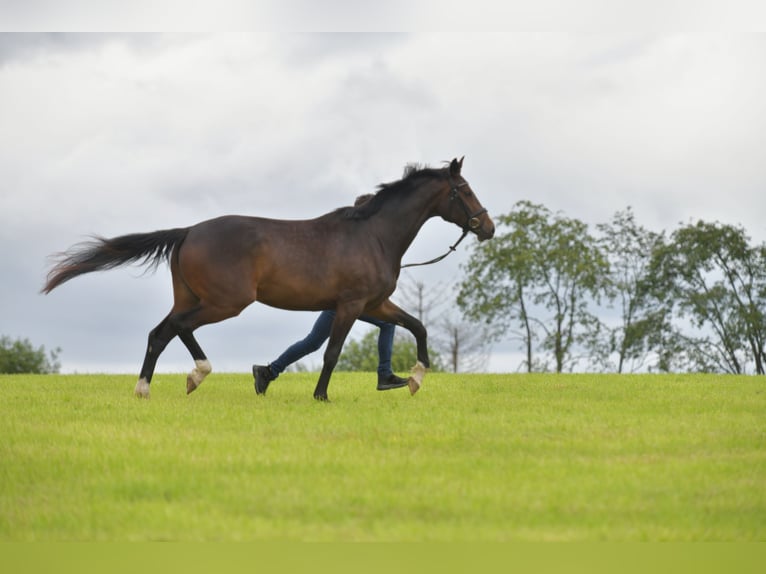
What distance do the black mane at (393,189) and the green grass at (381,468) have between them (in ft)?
8.38

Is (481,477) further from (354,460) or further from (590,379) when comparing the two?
(590,379)

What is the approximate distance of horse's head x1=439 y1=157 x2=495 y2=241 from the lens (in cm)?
1308

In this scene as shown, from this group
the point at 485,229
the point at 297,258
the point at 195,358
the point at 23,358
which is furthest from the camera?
the point at 23,358

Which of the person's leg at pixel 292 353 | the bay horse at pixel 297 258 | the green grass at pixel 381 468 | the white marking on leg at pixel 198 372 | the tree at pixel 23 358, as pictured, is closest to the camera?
the green grass at pixel 381 468

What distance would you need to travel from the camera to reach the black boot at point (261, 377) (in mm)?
13789

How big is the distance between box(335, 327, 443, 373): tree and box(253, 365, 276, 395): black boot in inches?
1306

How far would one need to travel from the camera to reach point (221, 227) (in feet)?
40.6

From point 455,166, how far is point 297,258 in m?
2.55

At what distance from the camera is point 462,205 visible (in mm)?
13117

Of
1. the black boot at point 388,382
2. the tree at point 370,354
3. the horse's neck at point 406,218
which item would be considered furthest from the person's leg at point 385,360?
the tree at point 370,354

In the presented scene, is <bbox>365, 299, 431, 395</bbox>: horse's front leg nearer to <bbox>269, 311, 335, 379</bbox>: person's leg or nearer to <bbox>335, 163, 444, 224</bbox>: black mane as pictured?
<bbox>269, 311, 335, 379</bbox>: person's leg

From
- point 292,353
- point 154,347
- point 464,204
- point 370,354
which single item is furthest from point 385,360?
point 370,354

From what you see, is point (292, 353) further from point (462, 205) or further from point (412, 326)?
point (462, 205)

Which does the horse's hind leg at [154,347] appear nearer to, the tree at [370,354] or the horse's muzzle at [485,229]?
the horse's muzzle at [485,229]
